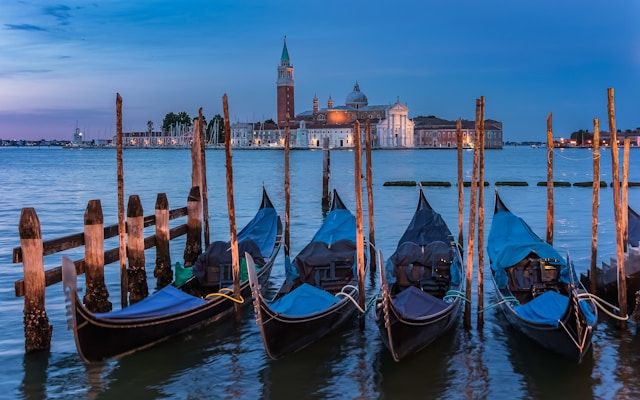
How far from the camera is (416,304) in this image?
7.27 m

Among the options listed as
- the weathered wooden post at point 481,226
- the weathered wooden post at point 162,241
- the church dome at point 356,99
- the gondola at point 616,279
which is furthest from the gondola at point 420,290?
the church dome at point 356,99

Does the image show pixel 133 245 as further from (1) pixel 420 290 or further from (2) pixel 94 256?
(1) pixel 420 290

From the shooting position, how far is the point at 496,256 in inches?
365

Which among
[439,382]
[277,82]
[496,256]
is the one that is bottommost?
[439,382]

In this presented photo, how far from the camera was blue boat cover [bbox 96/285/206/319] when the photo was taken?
6797 millimetres

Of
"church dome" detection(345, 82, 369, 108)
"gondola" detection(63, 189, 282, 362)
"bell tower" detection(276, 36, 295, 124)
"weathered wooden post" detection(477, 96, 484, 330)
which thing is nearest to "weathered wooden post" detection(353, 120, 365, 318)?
"weathered wooden post" detection(477, 96, 484, 330)

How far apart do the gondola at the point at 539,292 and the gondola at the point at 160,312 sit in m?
3.03

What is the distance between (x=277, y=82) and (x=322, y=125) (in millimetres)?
9365

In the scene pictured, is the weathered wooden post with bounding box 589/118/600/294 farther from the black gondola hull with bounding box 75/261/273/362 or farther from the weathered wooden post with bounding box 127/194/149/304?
the weathered wooden post with bounding box 127/194/149/304

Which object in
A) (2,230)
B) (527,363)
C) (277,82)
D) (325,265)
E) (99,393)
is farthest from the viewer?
(277,82)

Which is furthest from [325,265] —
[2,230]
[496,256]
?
[2,230]

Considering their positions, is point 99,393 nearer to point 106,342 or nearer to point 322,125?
point 106,342

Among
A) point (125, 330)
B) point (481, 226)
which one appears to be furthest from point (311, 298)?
point (481, 226)

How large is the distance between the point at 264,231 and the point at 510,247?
4109 millimetres
